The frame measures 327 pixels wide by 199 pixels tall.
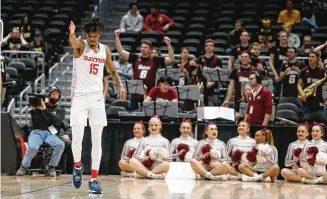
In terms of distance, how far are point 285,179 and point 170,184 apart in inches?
105

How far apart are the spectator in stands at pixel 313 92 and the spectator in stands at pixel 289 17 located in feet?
17.9

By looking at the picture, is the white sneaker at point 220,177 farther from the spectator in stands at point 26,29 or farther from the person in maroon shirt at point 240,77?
the spectator in stands at point 26,29

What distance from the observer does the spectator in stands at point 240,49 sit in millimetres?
17844

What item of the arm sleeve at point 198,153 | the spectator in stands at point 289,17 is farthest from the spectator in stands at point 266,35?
the arm sleeve at point 198,153

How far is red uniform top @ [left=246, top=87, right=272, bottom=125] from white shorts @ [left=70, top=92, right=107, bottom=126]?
5.22m

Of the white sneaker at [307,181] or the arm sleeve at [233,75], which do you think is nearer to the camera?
the white sneaker at [307,181]

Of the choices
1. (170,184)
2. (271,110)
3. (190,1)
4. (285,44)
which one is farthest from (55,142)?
(190,1)

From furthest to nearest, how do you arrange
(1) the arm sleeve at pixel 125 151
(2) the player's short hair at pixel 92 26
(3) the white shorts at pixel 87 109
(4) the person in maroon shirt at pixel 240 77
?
(4) the person in maroon shirt at pixel 240 77 < (1) the arm sleeve at pixel 125 151 < (3) the white shorts at pixel 87 109 < (2) the player's short hair at pixel 92 26

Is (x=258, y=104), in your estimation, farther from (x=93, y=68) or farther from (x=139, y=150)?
(x=93, y=68)

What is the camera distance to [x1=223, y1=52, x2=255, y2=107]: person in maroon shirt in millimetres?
16109

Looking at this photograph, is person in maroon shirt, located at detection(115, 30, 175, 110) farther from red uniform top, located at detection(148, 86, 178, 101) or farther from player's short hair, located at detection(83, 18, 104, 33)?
player's short hair, located at detection(83, 18, 104, 33)

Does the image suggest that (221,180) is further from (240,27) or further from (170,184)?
(240,27)

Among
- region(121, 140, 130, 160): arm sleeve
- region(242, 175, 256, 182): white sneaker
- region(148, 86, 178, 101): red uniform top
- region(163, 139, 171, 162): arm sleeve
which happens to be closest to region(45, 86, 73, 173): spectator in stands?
region(121, 140, 130, 160): arm sleeve

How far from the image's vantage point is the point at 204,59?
688 inches
